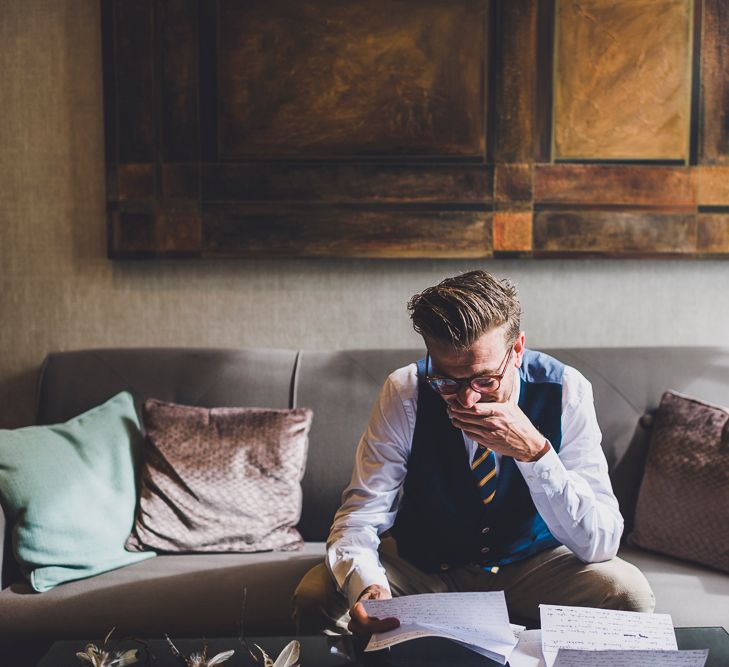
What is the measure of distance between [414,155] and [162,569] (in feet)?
4.92

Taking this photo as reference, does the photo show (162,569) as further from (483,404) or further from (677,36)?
(677,36)

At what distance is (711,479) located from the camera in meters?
1.93

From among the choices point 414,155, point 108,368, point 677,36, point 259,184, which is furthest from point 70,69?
point 677,36

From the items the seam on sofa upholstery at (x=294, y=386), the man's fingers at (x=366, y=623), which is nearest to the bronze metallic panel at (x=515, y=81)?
the seam on sofa upholstery at (x=294, y=386)

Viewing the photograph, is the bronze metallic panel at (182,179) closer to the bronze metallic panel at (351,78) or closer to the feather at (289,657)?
the bronze metallic panel at (351,78)

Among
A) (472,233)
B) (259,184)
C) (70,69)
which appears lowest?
(472,233)

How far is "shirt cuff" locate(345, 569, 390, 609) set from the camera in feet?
4.71

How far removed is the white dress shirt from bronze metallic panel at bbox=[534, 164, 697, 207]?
972mm

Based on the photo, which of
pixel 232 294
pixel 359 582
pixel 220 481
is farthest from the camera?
pixel 232 294

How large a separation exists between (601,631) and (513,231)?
1484 millimetres

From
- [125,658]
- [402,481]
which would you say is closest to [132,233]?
[402,481]

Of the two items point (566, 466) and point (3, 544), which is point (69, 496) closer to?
point (3, 544)

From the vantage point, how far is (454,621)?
4.09 feet

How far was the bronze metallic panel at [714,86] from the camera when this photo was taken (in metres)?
2.42
